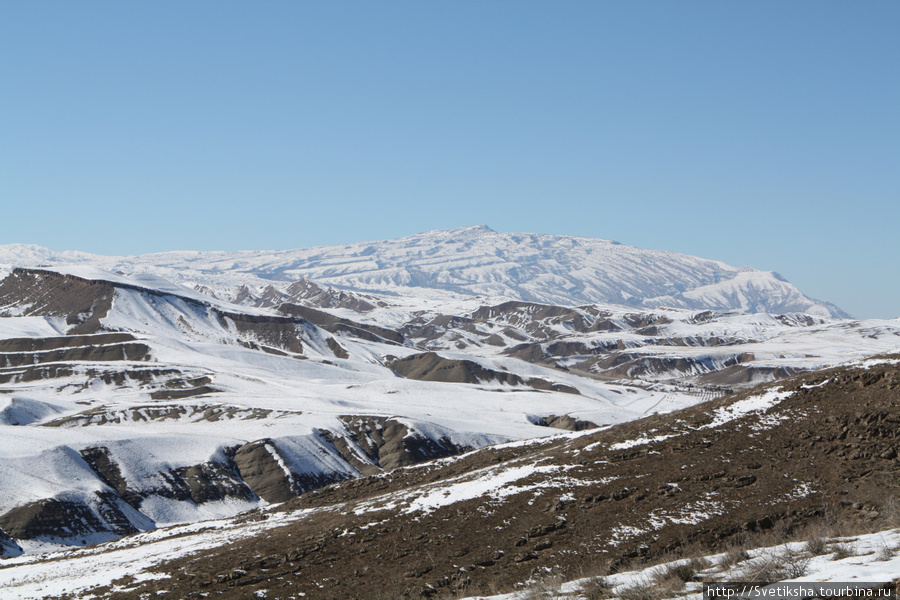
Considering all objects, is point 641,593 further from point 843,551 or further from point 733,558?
point 843,551

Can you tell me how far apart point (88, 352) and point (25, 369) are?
720 inches

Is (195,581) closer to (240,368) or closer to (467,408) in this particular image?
(467,408)

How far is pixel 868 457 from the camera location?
Answer: 94.5ft

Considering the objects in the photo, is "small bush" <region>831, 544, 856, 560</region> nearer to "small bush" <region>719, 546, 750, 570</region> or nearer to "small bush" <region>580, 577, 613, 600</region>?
"small bush" <region>719, 546, 750, 570</region>

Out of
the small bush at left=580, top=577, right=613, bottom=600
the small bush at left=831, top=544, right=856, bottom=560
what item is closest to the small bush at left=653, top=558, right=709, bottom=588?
the small bush at left=580, top=577, right=613, bottom=600

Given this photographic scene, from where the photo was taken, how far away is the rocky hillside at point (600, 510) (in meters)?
23.8

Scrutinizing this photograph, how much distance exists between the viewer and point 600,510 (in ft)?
89.9

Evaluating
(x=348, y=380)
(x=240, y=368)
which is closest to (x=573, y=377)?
(x=348, y=380)

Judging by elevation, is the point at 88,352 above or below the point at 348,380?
above

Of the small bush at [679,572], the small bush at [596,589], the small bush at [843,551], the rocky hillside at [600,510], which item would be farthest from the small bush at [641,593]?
the rocky hillside at [600,510]

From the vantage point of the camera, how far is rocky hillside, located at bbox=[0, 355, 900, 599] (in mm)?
23781

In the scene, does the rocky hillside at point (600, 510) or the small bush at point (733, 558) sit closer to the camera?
the small bush at point (733, 558)

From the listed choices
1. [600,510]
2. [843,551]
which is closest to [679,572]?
[843,551]

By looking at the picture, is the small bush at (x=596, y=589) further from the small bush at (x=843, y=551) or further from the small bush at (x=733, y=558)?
the small bush at (x=843, y=551)
